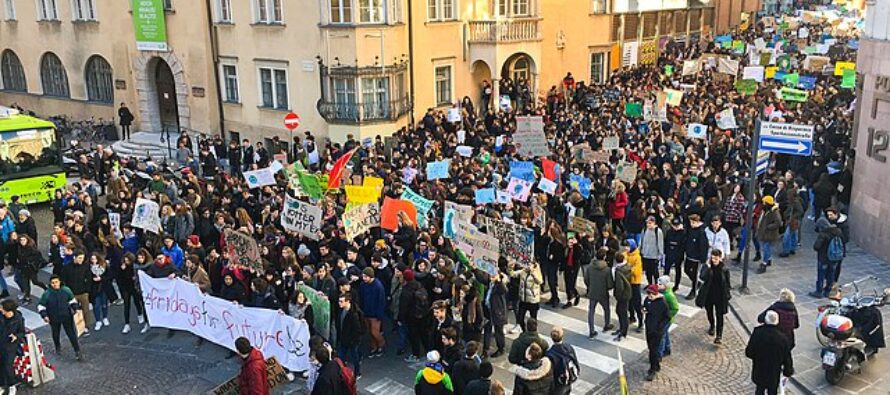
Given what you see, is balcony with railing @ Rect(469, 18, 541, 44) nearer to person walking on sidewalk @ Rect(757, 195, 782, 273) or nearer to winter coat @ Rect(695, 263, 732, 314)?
person walking on sidewalk @ Rect(757, 195, 782, 273)

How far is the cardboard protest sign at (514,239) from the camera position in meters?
12.8

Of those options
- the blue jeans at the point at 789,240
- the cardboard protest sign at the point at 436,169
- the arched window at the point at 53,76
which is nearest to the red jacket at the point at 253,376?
the cardboard protest sign at the point at 436,169

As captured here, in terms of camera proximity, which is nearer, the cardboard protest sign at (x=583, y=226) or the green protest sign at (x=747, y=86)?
the cardboard protest sign at (x=583, y=226)

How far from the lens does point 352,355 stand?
12016 millimetres

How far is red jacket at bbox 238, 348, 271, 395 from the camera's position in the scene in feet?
32.4

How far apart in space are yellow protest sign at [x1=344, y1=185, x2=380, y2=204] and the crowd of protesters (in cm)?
66

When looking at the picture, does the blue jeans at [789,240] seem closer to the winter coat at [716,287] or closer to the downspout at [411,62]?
the winter coat at [716,287]

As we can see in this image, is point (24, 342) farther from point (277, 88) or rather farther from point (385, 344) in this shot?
point (277, 88)

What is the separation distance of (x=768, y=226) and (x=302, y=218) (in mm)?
9288

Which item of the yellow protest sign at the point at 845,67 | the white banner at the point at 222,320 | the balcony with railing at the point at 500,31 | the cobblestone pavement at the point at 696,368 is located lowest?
the cobblestone pavement at the point at 696,368

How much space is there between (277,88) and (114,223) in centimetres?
1357

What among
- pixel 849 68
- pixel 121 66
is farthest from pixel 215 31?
pixel 849 68

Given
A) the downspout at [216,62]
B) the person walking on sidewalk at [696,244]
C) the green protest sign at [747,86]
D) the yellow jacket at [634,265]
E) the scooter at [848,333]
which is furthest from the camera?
the downspout at [216,62]

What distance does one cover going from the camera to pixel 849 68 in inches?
1035
